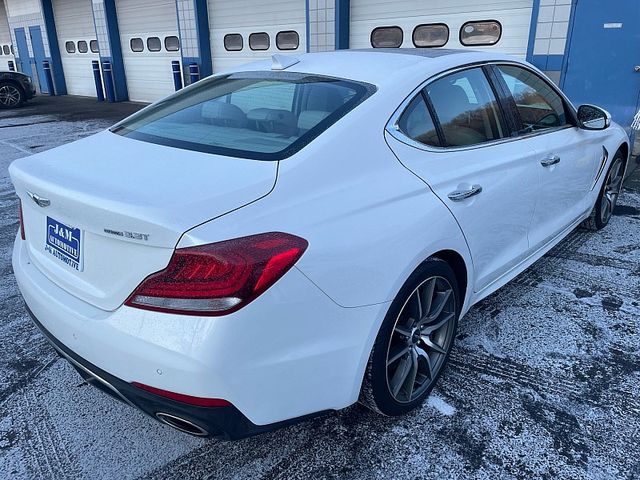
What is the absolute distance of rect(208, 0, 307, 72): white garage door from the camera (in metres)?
10.7

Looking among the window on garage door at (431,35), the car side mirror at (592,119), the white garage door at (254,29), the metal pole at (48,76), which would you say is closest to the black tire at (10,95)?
the metal pole at (48,76)

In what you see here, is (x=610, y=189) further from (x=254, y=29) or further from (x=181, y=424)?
(x=254, y=29)

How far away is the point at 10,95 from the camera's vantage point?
50.6 ft

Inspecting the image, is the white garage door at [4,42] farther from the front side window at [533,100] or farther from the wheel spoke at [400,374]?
the wheel spoke at [400,374]

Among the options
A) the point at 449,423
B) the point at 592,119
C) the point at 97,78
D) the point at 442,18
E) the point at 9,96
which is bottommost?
the point at 9,96

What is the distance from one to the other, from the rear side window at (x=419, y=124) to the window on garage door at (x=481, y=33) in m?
6.55

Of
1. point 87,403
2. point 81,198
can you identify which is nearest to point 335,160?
point 81,198

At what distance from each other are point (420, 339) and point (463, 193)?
69 cm

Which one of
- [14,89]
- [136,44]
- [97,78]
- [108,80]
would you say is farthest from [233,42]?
[14,89]

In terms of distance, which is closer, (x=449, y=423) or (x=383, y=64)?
(x=449, y=423)

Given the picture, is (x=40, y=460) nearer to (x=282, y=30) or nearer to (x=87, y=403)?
(x=87, y=403)

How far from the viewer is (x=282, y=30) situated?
1095 centimetres

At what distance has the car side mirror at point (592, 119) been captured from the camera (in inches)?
142

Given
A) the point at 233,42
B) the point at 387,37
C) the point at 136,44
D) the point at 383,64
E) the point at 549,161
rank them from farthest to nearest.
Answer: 1. the point at 136,44
2. the point at 233,42
3. the point at 387,37
4. the point at 549,161
5. the point at 383,64
